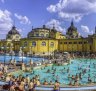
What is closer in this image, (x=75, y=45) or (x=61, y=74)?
(x=61, y=74)

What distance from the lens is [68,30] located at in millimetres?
126938

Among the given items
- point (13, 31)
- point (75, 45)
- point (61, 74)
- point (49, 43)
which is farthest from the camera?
point (13, 31)

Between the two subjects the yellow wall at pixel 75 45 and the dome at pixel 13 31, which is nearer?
the yellow wall at pixel 75 45

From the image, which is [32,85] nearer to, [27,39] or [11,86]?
[11,86]

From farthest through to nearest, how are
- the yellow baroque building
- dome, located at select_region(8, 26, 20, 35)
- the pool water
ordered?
1. dome, located at select_region(8, 26, 20, 35)
2. the yellow baroque building
3. the pool water

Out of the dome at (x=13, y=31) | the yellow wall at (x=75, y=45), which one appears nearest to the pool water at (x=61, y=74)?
the yellow wall at (x=75, y=45)

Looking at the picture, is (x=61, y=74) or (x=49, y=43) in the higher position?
(x=49, y=43)

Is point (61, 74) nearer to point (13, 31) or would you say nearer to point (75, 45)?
point (75, 45)

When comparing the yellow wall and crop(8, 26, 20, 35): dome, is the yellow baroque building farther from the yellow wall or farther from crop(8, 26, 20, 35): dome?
crop(8, 26, 20, 35): dome

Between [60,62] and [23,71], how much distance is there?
20648mm

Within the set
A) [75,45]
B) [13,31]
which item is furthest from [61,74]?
[13,31]

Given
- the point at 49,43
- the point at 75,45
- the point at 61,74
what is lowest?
the point at 61,74

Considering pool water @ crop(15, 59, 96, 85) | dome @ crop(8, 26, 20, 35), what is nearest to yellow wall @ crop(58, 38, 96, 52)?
dome @ crop(8, 26, 20, 35)

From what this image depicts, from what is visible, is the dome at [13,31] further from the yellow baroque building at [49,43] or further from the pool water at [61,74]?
the pool water at [61,74]
